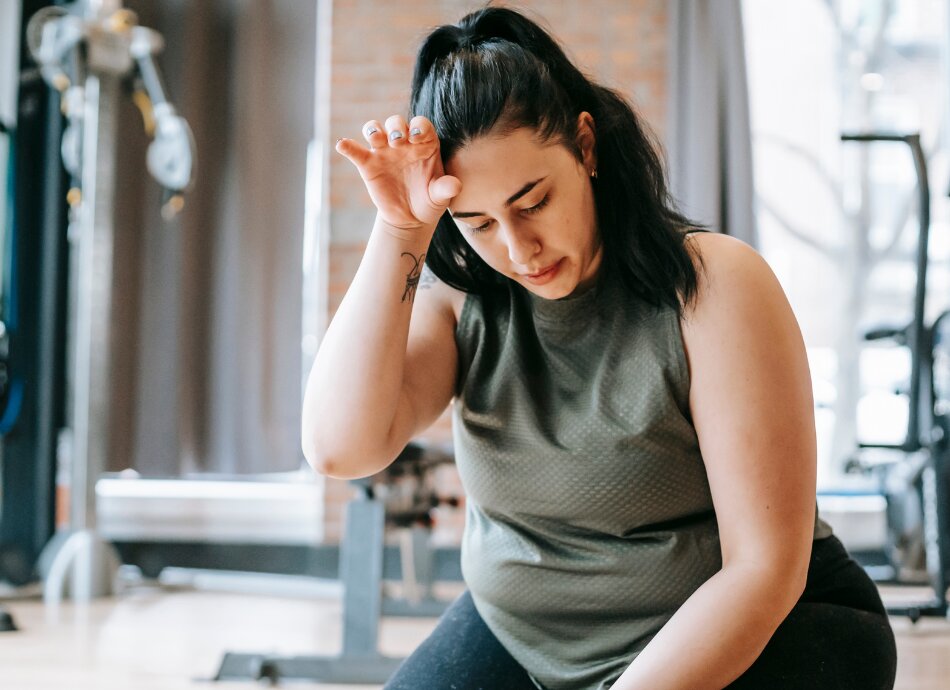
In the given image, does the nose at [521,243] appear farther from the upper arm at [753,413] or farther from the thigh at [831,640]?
the thigh at [831,640]

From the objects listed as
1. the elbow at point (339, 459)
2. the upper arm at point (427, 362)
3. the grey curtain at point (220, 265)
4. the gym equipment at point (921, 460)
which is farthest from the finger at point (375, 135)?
the grey curtain at point (220, 265)

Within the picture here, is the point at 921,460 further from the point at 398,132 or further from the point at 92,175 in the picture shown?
the point at 92,175

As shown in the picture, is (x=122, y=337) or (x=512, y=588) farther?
(x=122, y=337)

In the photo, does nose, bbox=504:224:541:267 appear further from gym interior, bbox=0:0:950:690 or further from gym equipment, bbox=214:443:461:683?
gym interior, bbox=0:0:950:690

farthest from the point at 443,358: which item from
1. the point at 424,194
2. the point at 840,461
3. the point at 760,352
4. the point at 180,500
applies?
the point at 840,461

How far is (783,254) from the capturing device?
363 centimetres

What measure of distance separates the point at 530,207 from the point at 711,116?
267 cm

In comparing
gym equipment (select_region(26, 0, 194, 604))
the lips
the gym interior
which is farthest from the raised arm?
gym equipment (select_region(26, 0, 194, 604))

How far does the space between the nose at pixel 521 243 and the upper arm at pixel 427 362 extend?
189 millimetres

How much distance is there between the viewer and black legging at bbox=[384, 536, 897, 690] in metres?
0.89

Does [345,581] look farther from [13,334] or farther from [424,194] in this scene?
[13,334]

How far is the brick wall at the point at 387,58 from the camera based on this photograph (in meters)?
3.46

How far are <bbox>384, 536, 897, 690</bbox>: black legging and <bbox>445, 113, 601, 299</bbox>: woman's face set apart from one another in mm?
397

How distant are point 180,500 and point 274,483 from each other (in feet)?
1.12
